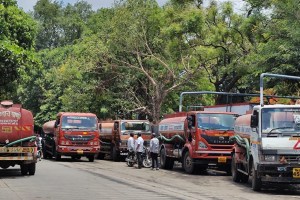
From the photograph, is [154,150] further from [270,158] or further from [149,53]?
[149,53]

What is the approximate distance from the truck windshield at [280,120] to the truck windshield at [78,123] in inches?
608

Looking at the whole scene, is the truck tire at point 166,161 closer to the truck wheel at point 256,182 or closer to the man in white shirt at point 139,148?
the man in white shirt at point 139,148

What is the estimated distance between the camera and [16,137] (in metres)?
19.5

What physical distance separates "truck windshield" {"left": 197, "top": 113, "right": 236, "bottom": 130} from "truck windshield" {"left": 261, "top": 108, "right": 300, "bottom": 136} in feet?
20.1

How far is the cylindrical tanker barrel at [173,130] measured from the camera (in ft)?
77.7

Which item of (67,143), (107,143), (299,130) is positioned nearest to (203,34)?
(107,143)

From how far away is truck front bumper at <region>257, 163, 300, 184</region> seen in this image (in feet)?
49.9

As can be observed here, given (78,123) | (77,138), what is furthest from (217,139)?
(78,123)

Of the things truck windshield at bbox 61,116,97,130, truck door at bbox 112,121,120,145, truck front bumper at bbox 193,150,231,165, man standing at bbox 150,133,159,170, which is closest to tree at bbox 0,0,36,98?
truck windshield at bbox 61,116,97,130

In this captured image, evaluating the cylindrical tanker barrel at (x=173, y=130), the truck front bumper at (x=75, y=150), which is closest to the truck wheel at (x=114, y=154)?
the truck front bumper at (x=75, y=150)

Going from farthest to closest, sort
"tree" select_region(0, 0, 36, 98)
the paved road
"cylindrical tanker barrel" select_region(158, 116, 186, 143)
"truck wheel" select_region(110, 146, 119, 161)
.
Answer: "truck wheel" select_region(110, 146, 119, 161) < "tree" select_region(0, 0, 36, 98) < "cylindrical tanker barrel" select_region(158, 116, 186, 143) < the paved road

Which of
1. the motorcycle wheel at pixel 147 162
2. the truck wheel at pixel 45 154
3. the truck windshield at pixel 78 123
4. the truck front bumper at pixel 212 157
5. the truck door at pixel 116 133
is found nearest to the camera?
the truck front bumper at pixel 212 157

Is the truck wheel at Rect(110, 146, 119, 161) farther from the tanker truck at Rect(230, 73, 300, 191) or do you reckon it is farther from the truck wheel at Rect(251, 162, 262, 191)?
the truck wheel at Rect(251, 162, 262, 191)

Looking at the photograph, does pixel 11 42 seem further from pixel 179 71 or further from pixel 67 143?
pixel 179 71
